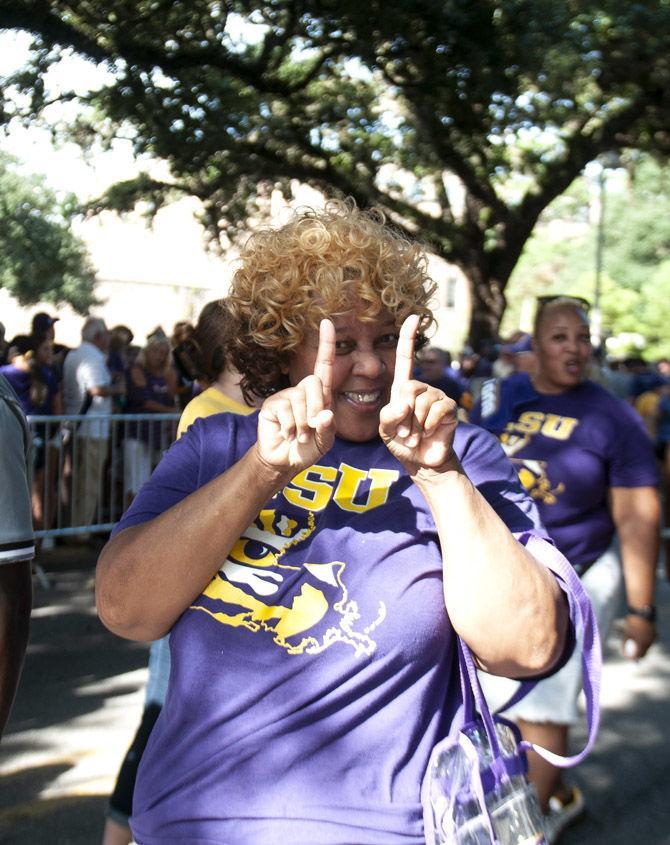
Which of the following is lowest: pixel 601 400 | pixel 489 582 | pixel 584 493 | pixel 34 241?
pixel 584 493

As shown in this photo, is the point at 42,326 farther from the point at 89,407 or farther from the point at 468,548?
the point at 468,548

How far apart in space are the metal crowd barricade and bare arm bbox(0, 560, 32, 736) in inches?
230

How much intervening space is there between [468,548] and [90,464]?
7.09 m

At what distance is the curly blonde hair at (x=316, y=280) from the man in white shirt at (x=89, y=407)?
643 cm

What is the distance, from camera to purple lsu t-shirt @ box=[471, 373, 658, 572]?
3.95m

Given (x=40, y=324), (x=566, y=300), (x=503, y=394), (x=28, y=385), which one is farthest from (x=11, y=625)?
(x=40, y=324)

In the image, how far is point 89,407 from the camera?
892 centimetres

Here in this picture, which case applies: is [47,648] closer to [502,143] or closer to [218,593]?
[218,593]

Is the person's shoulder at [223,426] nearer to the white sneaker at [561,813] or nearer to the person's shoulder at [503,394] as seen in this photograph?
the person's shoulder at [503,394]

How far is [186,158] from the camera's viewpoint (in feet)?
33.9

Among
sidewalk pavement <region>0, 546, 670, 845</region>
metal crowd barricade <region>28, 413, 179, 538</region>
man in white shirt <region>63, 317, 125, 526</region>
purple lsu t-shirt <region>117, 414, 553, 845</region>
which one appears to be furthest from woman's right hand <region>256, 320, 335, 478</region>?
man in white shirt <region>63, 317, 125, 526</region>

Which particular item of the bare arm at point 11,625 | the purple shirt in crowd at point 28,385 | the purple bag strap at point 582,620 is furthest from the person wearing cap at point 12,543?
the purple shirt in crowd at point 28,385

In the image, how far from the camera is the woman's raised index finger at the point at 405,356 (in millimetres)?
1688

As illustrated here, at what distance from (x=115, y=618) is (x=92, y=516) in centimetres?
681
